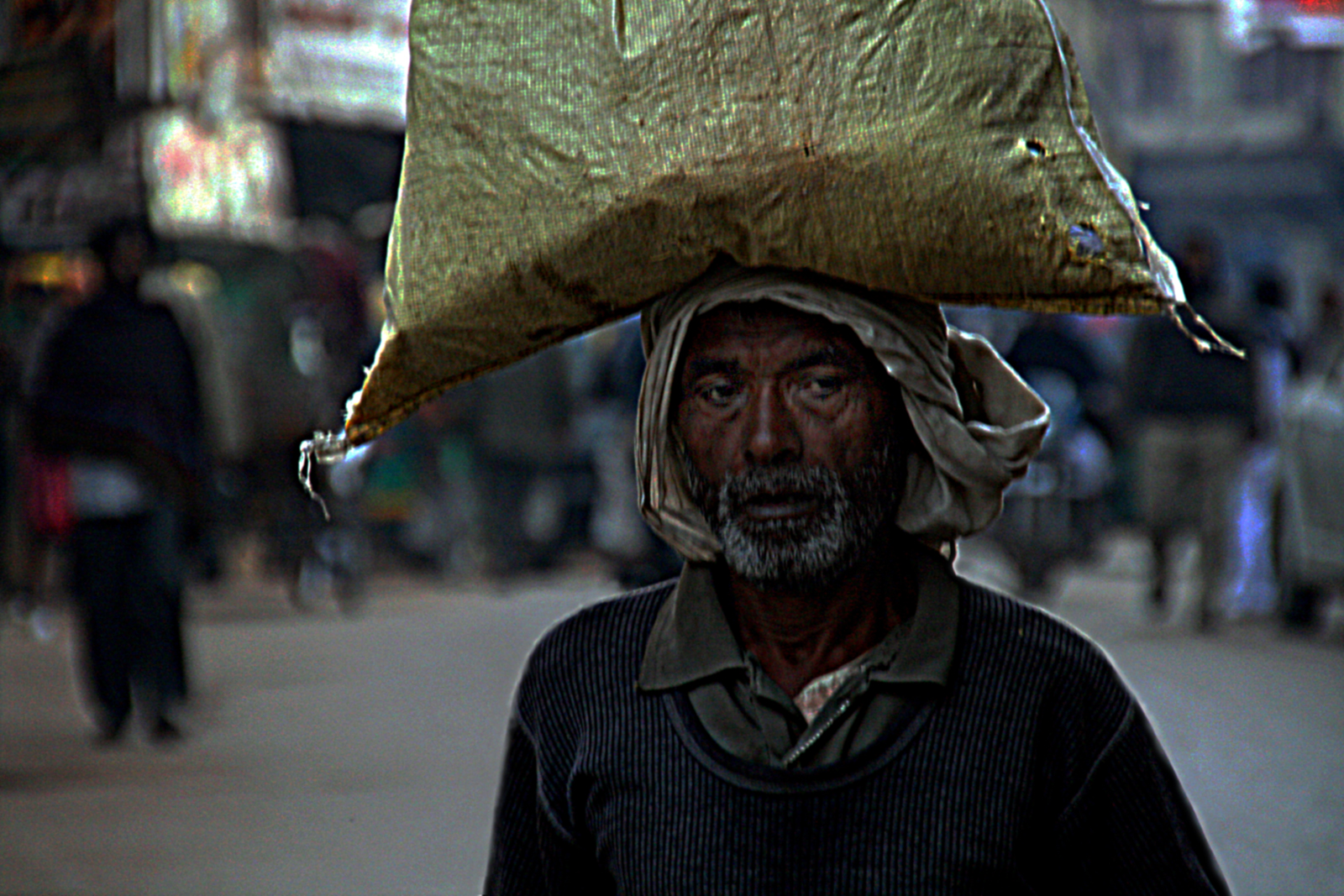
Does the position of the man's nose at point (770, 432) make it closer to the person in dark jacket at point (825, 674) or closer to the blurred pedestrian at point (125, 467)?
the person in dark jacket at point (825, 674)

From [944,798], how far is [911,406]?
0.43m

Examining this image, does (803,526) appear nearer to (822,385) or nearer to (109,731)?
(822,385)

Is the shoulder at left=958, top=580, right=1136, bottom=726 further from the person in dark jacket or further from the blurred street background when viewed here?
the blurred street background

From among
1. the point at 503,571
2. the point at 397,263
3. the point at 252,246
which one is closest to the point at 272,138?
the point at 252,246

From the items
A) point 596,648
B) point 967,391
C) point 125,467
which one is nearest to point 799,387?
point 967,391

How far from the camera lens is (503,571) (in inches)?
506

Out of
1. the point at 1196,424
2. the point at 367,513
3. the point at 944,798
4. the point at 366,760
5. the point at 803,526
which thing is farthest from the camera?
the point at 367,513

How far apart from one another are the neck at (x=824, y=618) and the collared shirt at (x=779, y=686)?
2 centimetres

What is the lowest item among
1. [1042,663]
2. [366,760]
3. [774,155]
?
[366,760]

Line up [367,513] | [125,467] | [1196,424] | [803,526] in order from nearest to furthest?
1. [803,526]
2. [125,467]
3. [1196,424]
4. [367,513]

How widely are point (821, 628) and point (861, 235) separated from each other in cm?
44

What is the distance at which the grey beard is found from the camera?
2.05 meters

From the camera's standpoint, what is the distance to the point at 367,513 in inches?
533

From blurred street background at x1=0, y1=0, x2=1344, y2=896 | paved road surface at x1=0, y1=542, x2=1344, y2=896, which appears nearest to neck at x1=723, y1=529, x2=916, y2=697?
blurred street background at x1=0, y1=0, x2=1344, y2=896
